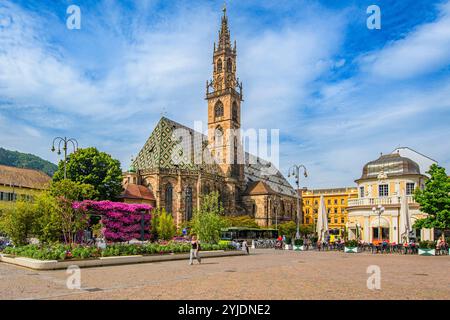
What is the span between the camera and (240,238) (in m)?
58.6

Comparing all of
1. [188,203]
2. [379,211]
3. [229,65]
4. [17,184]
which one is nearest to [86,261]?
[379,211]

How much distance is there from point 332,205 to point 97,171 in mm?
74704

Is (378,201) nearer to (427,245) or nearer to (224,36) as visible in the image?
(427,245)

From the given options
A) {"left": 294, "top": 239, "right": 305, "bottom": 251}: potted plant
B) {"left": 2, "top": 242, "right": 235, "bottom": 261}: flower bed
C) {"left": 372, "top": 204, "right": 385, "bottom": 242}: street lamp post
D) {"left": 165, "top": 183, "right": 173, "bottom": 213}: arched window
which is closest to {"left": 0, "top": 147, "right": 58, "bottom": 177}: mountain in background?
{"left": 165, "top": 183, "right": 173, "bottom": 213}: arched window

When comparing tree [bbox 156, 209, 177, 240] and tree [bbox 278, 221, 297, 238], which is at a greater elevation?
tree [bbox 156, 209, 177, 240]

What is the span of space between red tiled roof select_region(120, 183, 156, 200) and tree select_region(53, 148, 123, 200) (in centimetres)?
1164

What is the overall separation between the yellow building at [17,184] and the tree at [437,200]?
45591mm

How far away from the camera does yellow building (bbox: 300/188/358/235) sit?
110 metres

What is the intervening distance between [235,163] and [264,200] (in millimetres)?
10689

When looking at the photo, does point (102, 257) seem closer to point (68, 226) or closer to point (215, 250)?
point (68, 226)

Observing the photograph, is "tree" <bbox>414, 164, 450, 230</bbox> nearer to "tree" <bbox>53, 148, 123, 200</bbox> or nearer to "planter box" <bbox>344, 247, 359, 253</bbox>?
"planter box" <bbox>344, 247, 359, 253</bbox>

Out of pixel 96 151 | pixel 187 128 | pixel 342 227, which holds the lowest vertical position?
pixel 342 227

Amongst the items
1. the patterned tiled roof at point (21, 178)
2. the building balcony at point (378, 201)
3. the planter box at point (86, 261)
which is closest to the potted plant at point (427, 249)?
the building balcony at point (378, 201)
